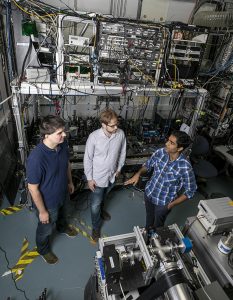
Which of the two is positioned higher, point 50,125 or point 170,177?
point 50,125

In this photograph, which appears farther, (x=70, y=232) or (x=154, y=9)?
(x=154, y=9)

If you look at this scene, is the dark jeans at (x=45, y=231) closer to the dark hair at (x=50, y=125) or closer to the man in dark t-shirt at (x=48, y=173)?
the man in dark t-shirt at (x=48, y=173)

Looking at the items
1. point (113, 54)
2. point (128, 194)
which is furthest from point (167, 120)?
point (113, 54)

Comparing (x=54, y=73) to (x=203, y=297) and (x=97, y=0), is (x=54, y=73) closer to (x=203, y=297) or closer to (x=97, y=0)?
(x=97, y=0)

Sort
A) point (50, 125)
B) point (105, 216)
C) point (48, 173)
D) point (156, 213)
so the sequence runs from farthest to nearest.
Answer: point (105, 216) < point (156, 213) < point (48, 173) < point (50, 125)

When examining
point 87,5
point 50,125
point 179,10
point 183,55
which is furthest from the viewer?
point 179,10

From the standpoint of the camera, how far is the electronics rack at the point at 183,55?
2.46m

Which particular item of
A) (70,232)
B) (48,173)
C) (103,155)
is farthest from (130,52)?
(70,232)

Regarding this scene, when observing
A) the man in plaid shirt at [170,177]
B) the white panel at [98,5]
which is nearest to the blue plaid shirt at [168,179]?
the man in plaid shirt at [170,177]

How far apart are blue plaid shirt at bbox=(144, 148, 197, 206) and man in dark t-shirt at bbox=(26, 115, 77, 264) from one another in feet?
2.86

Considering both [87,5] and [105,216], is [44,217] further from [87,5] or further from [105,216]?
[87,5]

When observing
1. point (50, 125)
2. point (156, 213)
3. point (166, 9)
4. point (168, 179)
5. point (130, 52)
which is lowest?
point (156, 213)

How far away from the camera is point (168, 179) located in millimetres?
2012

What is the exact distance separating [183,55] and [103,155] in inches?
61.7
